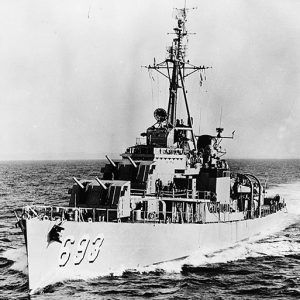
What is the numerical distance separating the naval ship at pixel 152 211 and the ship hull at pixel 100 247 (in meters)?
0.03

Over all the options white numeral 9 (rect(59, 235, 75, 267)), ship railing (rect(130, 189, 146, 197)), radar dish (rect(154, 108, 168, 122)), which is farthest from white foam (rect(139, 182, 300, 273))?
radar dish (rect(154, 108, 168, 122))

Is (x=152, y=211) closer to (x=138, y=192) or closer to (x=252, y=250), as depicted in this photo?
(x=138, y=192)

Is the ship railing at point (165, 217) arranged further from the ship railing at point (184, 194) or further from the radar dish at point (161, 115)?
the radar dish at point (161, 115)

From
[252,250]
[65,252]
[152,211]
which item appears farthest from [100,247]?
[252,250]

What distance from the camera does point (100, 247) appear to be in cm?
1591

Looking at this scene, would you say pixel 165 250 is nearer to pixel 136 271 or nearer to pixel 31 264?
pixel 136 271

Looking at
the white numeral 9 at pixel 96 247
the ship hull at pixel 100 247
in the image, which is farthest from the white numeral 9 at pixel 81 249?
the white numeral 9 at pixel 96 247

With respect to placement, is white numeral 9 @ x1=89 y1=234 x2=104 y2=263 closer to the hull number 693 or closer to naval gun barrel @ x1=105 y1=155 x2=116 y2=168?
the hull number 693

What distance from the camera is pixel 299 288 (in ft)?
53.4

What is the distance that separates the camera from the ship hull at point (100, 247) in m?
14.7

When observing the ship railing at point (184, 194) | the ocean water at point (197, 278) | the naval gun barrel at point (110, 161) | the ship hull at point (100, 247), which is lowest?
the ocean water at point (197, 278)

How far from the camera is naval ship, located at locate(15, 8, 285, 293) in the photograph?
15.2m

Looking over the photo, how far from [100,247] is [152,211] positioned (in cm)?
306

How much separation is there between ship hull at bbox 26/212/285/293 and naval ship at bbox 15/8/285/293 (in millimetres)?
30
